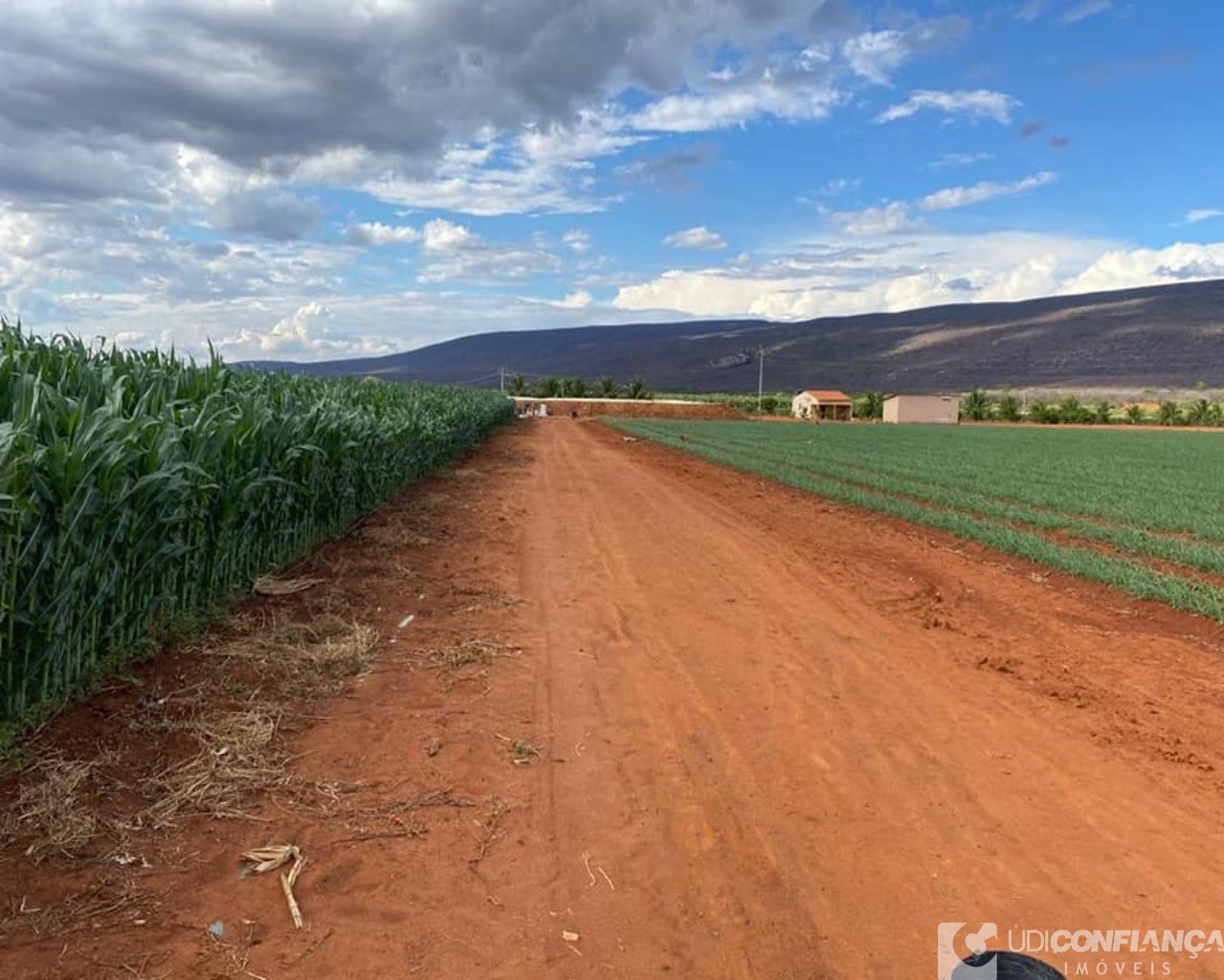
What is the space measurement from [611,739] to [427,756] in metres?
1.01

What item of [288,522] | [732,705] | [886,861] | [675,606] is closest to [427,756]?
[732,705]

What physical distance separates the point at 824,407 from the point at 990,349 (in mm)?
62023

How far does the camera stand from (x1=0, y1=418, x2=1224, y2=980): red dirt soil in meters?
2.87

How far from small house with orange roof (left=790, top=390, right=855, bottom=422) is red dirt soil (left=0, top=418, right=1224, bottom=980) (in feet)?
290

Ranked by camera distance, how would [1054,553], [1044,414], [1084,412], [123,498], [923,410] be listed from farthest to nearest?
[923,410] → [1044,414] → [1084,412] → [1054,553] → [123,498]

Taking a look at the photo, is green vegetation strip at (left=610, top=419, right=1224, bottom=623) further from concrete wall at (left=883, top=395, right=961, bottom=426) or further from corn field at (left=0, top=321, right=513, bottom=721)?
concrete wall at (left=883, top=395, right=961, bottom=426)

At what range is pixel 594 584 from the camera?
821 centimetres

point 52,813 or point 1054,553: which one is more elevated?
point 52,813

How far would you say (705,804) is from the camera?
3.87 meters

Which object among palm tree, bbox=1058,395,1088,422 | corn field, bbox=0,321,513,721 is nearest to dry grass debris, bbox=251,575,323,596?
corn field, bbox=0,321,513,721

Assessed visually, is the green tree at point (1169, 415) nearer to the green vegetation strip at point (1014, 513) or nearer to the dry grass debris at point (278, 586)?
the green vegetation strip at point (1014, 513)

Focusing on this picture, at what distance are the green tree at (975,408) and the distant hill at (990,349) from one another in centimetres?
3029

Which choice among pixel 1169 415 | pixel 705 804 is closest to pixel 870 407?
pixel 1169 415

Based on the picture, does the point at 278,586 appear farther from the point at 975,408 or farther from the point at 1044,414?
the point at 975,408
